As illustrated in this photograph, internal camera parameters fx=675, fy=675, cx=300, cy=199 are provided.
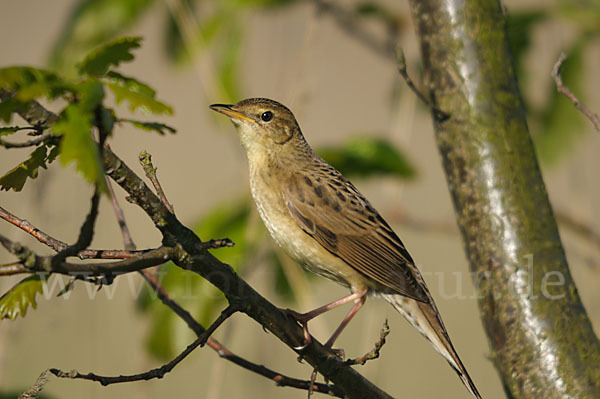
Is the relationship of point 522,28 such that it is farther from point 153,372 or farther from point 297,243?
point 153,372

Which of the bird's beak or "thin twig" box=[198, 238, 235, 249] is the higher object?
the bird's beak

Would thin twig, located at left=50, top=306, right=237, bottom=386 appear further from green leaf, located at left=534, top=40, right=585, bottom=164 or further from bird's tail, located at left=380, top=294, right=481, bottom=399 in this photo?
green leaf, located at left=534, top=40, right=585, bottom=164

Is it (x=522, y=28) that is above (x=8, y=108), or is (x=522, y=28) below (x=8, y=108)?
above

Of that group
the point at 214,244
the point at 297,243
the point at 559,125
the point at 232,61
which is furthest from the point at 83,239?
the point at 559,125

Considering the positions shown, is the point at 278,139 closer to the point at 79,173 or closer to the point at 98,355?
the point at 98,355

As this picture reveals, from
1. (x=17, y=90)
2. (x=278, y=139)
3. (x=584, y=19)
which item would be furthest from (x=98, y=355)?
(x=584, y=19)

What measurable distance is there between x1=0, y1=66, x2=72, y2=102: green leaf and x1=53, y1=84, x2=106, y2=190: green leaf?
4 cm

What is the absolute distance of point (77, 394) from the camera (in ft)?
16.0

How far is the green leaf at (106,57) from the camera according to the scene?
1443 millimetres

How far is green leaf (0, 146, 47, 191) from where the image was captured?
5.27ft

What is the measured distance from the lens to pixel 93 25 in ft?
11.7

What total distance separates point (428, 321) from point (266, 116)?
4.33ft

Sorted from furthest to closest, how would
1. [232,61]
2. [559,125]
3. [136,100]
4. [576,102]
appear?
[559,125] → [232,61] → [576,102] → [136,100]

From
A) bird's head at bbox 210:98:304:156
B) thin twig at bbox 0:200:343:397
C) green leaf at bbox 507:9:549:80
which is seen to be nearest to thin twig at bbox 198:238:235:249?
thin twig at bbox 0:200:343:397
